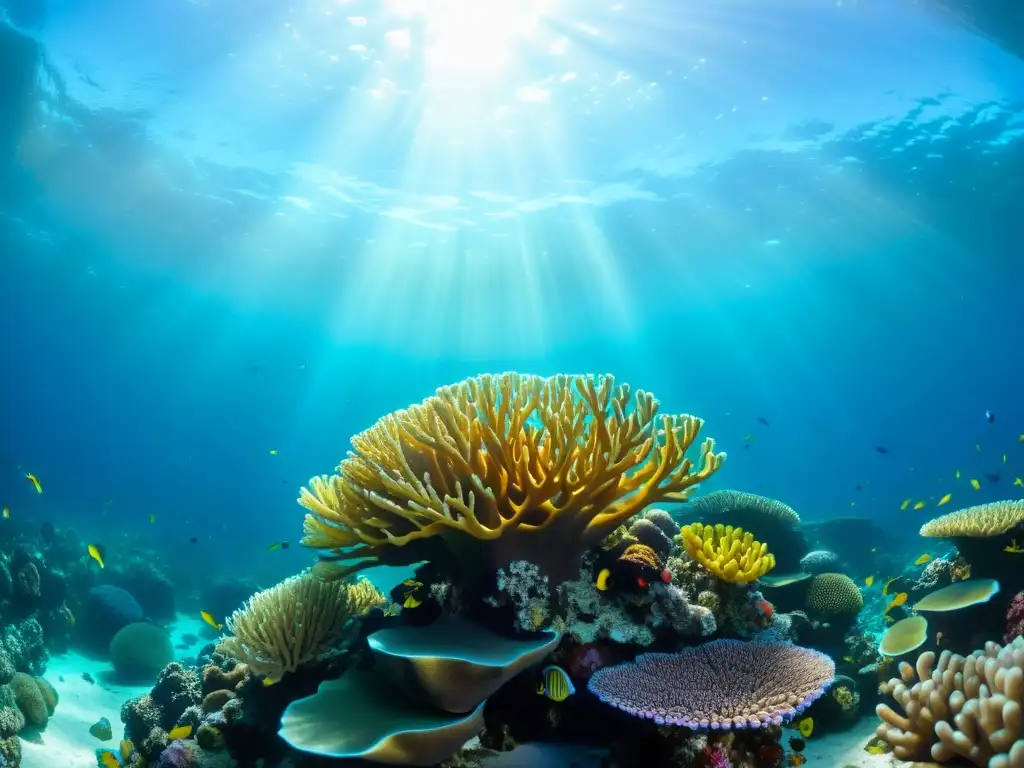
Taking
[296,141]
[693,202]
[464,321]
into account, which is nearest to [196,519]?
[464,321]

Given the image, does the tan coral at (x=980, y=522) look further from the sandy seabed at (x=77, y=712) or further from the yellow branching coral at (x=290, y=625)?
the sandy seabed at (x=77, y=712)

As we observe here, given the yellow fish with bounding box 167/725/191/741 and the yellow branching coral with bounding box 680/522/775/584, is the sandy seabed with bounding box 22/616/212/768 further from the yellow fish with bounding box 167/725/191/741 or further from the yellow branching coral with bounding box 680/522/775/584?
the yellow branching coral with bounding box 680/522/775/584

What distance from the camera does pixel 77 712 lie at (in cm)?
1045

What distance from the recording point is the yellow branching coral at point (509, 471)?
11.6 feet

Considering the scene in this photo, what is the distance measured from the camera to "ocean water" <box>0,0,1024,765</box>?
63.7 ft

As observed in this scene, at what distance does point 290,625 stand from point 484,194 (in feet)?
92.5

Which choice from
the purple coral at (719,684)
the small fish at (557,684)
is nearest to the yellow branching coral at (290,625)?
the small fish at (557,684)

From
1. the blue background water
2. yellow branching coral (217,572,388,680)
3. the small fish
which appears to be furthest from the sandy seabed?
the blue background water

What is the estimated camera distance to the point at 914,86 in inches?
872

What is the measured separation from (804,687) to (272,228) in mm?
36762

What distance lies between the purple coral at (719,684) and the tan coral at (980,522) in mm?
3421

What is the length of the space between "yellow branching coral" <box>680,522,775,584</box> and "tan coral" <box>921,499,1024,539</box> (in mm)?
2888

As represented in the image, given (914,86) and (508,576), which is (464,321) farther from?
(508,576)

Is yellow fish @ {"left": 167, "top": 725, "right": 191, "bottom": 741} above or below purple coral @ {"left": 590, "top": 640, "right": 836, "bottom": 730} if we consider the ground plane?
above
